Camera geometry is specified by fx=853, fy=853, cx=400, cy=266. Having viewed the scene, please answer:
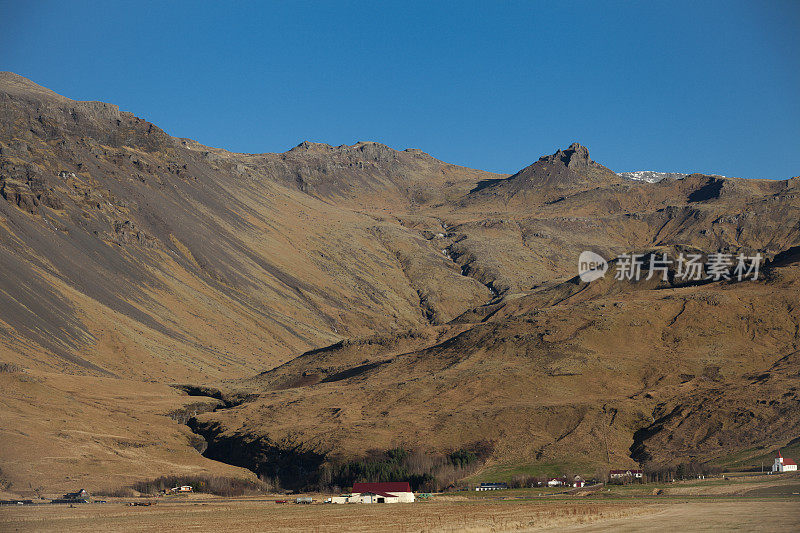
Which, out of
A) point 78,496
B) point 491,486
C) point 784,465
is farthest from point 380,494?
point 784,465

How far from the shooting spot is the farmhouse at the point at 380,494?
86.0 metres

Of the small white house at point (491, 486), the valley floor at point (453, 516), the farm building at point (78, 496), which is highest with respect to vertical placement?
the farm building at point (78, 496)

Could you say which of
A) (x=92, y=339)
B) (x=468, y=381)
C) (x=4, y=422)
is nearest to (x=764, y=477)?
(x=468, y=381)

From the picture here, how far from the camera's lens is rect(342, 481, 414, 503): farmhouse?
86000mm

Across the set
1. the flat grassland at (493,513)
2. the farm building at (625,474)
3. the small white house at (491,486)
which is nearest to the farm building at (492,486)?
the small white house at (491,486)

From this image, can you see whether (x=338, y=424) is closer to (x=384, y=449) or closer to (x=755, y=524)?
(x=384, y=449)

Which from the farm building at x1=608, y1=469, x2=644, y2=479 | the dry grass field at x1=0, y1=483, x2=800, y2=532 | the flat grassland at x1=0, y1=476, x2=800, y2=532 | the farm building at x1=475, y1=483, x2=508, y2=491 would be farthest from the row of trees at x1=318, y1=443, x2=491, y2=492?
the farm building at x1=608, y1=469, x2=644, y2=479

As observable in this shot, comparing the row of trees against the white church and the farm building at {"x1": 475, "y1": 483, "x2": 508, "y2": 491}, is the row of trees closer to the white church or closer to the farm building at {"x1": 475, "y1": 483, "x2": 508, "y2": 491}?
the farm building at {"x1": 475, "y1": 483, "x2": 508, "y2": 491}

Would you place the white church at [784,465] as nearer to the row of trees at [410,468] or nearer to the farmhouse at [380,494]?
the row of trees at [410,468]

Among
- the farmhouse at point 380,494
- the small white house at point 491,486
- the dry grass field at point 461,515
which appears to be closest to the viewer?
the dry grass field at point 461,515

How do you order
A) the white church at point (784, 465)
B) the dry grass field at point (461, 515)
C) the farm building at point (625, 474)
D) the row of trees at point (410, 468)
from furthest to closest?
the row of trees at point (410, 468), the farm building at point (625, 474), the white church at point (784, 465), the dry grass field at point (461, 515)

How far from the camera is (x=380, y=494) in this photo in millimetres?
87750

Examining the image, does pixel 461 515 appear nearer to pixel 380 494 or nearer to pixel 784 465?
pixel 380 494

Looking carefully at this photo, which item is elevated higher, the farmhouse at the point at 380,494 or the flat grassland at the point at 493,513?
the farmhouse at the point at 380,494
